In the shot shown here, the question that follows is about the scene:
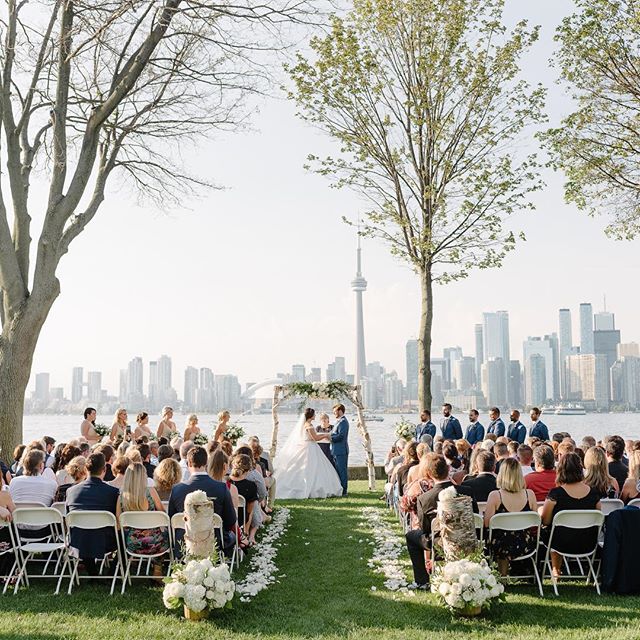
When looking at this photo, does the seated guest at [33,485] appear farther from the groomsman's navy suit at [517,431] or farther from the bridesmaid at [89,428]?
the groomsman's navy suit at [517,431]

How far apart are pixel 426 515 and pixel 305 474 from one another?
26.8ft

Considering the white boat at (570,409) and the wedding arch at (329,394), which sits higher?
the wedding arch at (329,394)

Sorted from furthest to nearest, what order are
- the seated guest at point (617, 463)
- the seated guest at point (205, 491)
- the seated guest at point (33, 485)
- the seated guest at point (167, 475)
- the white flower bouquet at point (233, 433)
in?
the white flower bouquet at point (233, 433)
the seated guest at point (617, 463)
the seated guest at point (167, 475)
the seated guest at point (33, 485)
the seated guest at point (205, 491)

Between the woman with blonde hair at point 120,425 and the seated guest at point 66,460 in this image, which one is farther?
the woman with blonde hair at point 120,425

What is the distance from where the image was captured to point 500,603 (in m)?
6.83

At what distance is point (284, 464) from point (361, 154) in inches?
321

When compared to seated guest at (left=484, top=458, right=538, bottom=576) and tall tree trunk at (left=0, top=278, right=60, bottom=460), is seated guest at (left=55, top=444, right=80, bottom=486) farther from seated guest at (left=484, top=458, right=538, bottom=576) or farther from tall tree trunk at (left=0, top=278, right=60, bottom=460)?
seated guest at (left=484, top=458, right=538, bottom=576)

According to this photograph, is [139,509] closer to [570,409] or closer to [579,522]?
[579,522]

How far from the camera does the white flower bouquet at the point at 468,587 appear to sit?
6.34 m

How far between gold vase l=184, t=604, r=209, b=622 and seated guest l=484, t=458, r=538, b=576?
2912mm

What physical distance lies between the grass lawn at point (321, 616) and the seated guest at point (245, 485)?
149cm

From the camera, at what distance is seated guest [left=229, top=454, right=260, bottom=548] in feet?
30.8

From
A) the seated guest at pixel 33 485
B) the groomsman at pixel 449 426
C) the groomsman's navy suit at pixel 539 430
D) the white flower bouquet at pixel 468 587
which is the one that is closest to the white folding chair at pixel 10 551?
the seated guest at pixel 33 485

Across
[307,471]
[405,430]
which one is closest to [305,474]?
[307,471]
